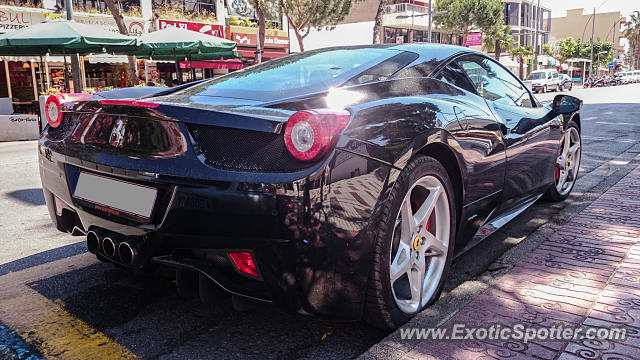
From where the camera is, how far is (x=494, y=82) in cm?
339


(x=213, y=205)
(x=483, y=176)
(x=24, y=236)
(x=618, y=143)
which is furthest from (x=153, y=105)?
(x=618, y=143)

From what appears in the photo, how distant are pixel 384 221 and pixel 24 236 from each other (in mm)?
3119

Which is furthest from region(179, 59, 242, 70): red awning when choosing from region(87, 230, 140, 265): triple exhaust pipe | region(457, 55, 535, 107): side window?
region(87, 230, 140, 265): triple exhaust pipe

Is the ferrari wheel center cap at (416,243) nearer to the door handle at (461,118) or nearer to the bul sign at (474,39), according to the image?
the door handle at (461,118)

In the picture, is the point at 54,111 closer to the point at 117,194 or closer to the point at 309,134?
the point at 117,194

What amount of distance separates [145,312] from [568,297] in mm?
2053

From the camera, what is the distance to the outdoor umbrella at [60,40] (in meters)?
10.3

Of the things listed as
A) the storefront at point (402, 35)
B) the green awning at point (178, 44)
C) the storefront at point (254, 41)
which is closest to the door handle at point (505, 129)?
the green awning at point (178, 44)

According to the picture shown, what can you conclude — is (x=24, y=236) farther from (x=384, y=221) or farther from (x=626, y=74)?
(x=626, y=74)

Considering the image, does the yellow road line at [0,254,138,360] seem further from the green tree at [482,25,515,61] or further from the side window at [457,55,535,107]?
the green tree at [482,25,515,61]

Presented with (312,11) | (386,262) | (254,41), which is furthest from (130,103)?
(254,41)

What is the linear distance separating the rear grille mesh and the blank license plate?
281mm

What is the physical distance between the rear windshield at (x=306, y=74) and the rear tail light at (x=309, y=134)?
1.52ft

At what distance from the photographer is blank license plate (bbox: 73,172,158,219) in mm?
1998
